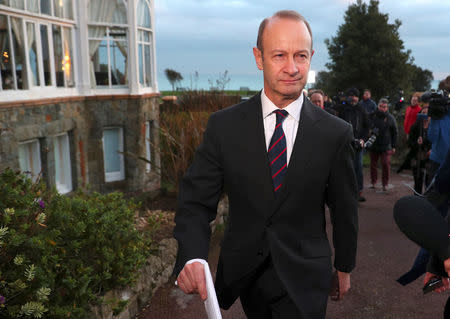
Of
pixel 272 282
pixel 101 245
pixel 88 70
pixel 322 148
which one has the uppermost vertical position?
pixel 88 70

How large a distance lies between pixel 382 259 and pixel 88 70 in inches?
309

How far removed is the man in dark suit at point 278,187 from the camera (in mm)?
1950

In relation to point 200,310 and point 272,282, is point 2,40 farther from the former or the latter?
point 272,282

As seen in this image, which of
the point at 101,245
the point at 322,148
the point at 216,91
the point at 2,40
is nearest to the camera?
the point at 322,148

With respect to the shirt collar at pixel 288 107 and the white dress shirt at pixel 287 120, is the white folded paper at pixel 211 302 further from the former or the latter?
the shirt collar at pixel 288 107

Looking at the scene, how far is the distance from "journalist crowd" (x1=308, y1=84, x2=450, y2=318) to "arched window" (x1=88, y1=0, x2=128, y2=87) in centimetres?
563

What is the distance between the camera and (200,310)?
4141 mm

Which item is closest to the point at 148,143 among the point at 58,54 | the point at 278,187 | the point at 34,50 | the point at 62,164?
the point at 62,164

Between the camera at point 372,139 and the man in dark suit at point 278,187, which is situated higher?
the man in dark suit at point 278,187

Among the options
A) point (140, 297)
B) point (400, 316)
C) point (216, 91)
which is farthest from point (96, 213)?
point (216, 91)

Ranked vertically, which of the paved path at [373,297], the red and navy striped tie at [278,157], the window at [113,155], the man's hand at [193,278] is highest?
Answer: the red and navy striped tie at [278,157]

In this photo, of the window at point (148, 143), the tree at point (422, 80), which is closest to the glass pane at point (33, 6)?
the window at point (148, 143)

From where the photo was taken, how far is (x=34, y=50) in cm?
848

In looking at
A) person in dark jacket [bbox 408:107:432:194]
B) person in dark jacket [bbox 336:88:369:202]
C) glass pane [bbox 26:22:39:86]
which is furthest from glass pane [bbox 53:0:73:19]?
person in dark jacket [bbox 408:107:432:194]
